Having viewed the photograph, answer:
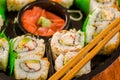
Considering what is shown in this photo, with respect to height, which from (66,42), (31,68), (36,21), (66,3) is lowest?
(31,68)

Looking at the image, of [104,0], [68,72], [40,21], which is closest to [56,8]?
[40,21]

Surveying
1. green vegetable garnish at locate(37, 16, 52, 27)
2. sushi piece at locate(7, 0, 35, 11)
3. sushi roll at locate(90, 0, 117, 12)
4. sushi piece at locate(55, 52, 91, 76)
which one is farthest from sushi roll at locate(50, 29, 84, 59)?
sushi piece at locate(7, 0, 35, 11)

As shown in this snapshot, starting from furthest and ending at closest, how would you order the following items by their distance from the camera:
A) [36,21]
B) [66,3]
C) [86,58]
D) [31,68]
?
[66,3], [36,21], [31,68], [86,58]

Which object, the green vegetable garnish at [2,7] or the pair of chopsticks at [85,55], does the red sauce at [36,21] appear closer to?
the green vegetable garnish at [2,7]

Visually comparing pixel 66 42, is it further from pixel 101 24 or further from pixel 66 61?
pixel 101 24

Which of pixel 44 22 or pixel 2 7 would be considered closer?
pixel 44 22

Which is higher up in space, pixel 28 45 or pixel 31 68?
pixel 28 45

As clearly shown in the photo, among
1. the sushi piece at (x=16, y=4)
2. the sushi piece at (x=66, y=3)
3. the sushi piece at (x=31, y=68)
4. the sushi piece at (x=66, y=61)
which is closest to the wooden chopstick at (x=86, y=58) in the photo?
the sushi piece at (x=66, y=61)

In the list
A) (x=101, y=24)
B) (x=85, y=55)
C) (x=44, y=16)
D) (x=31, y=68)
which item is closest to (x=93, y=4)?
(x=101, y=24)
